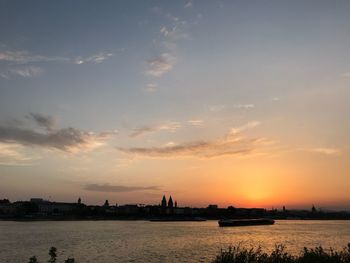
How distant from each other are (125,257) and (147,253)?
7.67 m

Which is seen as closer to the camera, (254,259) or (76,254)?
(254,259)

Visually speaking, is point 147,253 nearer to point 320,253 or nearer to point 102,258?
point 102,258

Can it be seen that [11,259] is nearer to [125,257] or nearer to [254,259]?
[125,257]

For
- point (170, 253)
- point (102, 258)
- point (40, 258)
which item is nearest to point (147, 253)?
point (170, 253)

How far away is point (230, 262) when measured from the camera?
1388 inches

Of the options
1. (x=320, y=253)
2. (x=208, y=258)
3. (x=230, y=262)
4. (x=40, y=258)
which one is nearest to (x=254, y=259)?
(x=230, y=262)

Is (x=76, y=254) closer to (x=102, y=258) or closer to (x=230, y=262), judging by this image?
(x=102, y=258)

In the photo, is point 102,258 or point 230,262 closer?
point 230,262

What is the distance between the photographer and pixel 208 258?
6700cm

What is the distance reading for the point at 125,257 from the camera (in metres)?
70.2

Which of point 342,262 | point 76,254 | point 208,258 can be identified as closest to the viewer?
point 342,262

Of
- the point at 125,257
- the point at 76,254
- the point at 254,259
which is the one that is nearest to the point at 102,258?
the point at 125,257

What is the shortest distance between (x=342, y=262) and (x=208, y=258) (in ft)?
112

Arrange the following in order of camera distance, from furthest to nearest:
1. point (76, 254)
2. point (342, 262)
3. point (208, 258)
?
1. point (76, 254)
2. point (208, 258)
3. point (342, 262)
